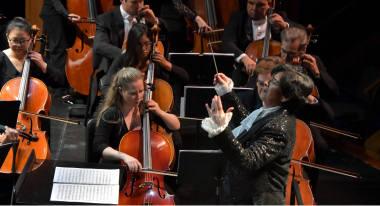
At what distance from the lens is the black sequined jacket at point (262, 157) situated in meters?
1.54

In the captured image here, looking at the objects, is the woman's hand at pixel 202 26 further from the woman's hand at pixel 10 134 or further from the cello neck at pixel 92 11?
the woman's hand at pixel 10 134

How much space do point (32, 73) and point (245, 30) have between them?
62.6 inches

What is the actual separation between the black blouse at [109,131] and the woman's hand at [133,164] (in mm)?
238

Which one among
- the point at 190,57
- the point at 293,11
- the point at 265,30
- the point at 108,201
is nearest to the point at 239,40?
the point at 265,30

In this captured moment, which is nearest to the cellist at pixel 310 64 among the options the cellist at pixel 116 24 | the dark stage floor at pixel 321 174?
the dark stage floor at pixel 321 174

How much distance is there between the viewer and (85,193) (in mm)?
1621

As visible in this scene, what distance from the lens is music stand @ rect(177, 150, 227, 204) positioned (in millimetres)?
1851

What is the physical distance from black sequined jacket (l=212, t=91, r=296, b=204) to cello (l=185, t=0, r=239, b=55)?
1.78 meters

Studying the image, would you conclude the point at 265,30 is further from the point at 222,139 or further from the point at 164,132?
the point at 222,139

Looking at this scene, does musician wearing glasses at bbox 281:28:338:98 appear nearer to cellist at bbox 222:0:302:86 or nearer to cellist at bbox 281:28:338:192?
cellist at bbox 281:28:338:192

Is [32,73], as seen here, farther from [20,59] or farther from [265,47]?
[265,47]

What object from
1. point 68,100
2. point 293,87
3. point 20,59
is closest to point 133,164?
point 293,87

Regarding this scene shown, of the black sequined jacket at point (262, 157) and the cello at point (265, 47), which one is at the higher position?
the cello at point (265, 47)

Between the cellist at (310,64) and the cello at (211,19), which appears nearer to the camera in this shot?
the cellist at (310,64)
